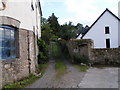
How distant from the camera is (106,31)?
91.8 ft

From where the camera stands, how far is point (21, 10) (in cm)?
847

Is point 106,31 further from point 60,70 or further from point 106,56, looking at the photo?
point 60,70

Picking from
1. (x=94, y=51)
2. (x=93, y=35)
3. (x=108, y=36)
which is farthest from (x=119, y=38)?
(x=94, y=51)

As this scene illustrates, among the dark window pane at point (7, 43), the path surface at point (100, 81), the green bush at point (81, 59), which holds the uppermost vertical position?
the dark window pane at point (7, 43)

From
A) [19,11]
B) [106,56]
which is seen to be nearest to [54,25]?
[106,56]

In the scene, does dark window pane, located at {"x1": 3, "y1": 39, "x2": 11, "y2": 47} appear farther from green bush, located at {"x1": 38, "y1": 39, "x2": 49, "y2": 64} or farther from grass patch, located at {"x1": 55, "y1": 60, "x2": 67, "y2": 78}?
green bush, located at {"x1": 38, "y1": 39, "x2": 49, "y2": 64}

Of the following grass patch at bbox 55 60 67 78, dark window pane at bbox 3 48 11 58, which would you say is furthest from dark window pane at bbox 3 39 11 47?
grass patch at bbox 55 60 67 78

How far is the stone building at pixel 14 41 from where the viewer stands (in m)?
6.99

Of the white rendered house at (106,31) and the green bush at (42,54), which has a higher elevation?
the white rendered house at (106,31)

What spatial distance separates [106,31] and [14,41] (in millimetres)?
23277

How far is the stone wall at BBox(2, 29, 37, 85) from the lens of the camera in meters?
6.97

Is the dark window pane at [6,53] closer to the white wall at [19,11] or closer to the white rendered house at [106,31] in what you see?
the white wall at [19,11]

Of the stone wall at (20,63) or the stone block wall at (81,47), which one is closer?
the stone wall at (20,63)

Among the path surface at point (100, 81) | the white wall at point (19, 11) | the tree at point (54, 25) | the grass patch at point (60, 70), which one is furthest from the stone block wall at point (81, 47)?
the tree at point (54, 25)
